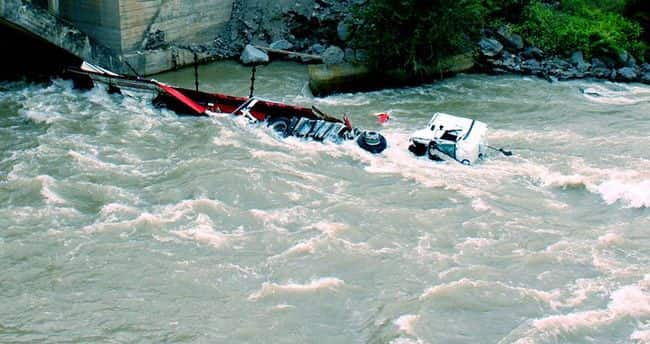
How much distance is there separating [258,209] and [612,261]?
282 inches

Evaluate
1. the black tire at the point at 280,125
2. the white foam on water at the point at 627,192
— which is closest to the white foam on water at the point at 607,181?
the white foam on water at the point at 627,192

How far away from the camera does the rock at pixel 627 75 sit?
1147 inches

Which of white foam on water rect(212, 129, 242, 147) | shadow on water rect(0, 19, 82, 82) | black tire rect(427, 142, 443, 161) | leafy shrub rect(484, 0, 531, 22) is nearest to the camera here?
black tire rect(427, 142, 443, 161)

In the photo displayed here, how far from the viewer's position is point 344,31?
29.3 m

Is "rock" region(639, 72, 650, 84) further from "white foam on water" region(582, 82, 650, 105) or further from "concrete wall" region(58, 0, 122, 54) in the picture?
"concrete wall" region(58, 0, 122, 54)

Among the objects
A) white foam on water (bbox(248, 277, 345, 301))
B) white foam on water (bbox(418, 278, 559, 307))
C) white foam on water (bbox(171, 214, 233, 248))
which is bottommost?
white foam on water (bbox(171, 214, 233, 248))

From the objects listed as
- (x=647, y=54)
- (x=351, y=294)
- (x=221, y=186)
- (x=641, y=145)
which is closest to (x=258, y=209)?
(x=221, y=186)

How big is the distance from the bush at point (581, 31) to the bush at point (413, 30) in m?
4.46

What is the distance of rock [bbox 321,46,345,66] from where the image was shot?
28.2 m

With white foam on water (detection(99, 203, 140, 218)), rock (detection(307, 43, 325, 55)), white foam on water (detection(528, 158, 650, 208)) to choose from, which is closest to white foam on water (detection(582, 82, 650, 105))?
white foam on water (detection(528, 158, 650, 208))

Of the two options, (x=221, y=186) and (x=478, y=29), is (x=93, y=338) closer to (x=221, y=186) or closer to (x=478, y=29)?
(x=221, y=186)

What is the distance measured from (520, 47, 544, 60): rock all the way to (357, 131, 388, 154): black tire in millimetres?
10983

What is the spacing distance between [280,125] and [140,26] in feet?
25.2

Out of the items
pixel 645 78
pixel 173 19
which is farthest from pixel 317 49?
pixel 645 78
